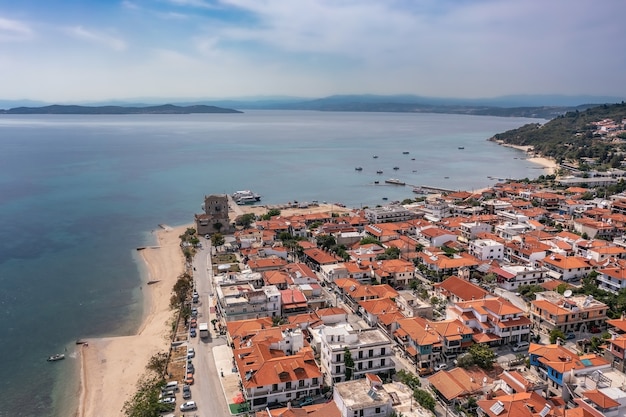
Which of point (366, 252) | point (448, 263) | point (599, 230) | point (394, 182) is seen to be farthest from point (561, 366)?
point (394, 182)

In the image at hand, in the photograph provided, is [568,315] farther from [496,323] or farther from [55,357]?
[55,357]

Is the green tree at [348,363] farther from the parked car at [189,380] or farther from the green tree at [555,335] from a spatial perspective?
the green tree at [555,335]

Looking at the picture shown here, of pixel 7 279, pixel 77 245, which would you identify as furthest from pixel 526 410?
pixel 77 245

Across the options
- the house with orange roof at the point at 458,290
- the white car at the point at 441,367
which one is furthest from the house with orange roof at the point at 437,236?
the white car at the point at 441,367

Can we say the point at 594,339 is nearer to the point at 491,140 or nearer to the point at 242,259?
the point at 242,259

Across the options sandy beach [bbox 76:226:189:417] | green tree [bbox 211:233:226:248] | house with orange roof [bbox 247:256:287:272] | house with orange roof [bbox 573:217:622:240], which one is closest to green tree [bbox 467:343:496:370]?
sandy beach [bbox 76:226:189:417]

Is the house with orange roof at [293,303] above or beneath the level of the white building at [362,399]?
beneath
